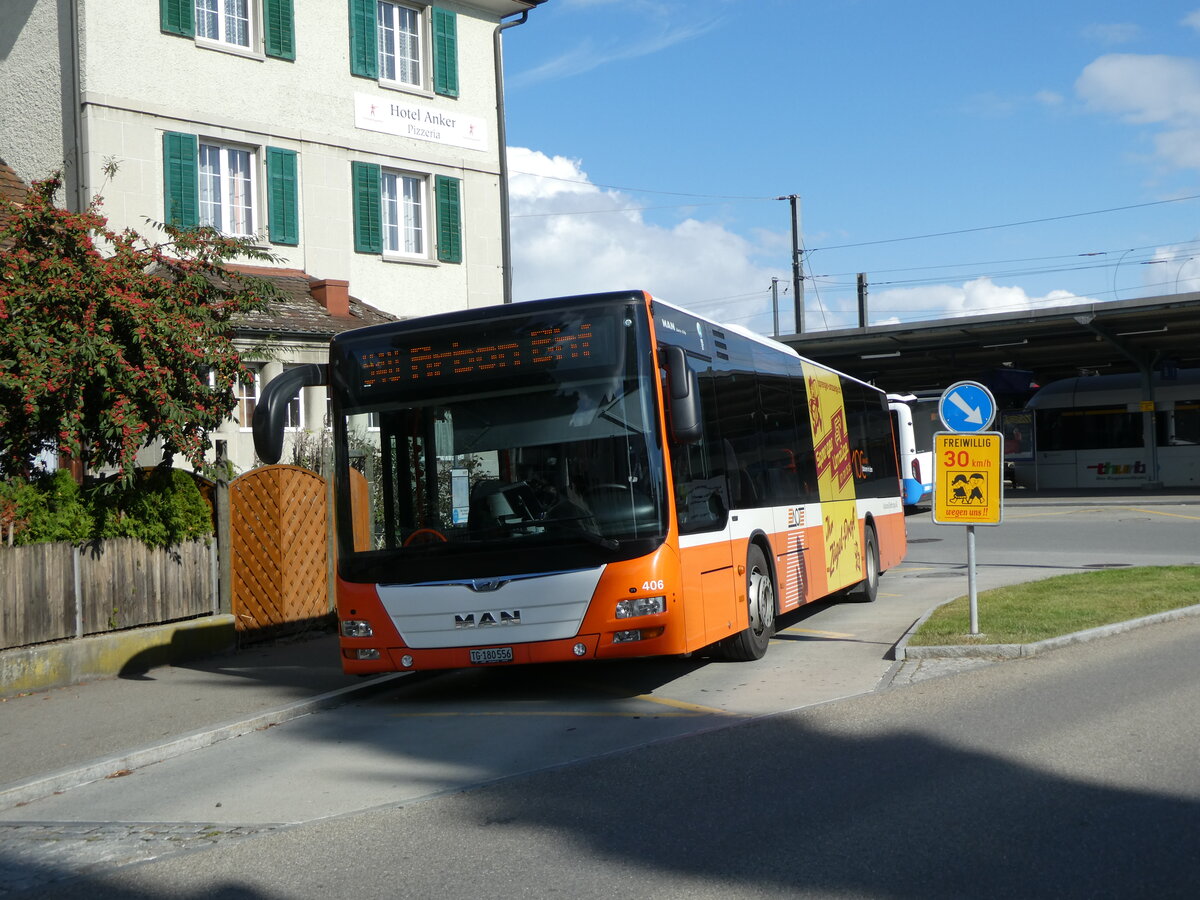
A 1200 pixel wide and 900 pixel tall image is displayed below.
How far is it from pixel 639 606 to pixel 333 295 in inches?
541

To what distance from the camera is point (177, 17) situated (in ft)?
66.8

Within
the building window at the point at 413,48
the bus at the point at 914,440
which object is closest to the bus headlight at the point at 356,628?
the building window at the point at 413,48

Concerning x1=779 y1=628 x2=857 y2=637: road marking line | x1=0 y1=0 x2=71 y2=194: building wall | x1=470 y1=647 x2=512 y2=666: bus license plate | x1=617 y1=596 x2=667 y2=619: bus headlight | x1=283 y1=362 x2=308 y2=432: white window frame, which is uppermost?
x1=0 y1=0 x2=71 y2=194: building wall

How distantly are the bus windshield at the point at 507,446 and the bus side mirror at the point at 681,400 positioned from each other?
184 mm

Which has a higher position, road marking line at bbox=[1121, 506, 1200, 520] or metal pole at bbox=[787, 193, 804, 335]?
metal pole at bbox=[787, 193, 804, 335]

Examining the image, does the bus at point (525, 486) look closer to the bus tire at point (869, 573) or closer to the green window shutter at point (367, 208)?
the bus tire at point (869, 573)

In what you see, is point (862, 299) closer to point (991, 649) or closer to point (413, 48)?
point (413, 48)

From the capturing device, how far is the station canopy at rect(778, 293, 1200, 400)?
33.8 m

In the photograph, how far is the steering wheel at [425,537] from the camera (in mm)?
9289

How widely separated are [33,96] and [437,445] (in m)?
14.7

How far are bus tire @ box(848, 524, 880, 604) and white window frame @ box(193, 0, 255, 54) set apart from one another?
13.2 meters

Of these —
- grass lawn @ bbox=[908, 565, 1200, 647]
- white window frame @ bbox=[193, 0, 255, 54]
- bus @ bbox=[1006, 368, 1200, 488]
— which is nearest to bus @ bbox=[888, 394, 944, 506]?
bus @ bbox=[1006, 368, 1200, 488]

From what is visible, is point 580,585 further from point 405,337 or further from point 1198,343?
point 1198,343

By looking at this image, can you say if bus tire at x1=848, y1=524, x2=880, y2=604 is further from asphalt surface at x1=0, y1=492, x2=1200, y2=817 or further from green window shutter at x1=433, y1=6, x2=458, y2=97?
green window shutter at x1=433, y1=6, x2=458, y2=97
